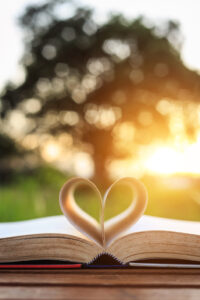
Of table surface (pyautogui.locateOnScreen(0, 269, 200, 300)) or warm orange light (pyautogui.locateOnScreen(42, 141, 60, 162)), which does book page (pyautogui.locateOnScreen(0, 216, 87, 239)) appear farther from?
warm orange light (pyautogui.locateOnScreen(42, 141, 60, 162))

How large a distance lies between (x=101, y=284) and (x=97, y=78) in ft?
12.4

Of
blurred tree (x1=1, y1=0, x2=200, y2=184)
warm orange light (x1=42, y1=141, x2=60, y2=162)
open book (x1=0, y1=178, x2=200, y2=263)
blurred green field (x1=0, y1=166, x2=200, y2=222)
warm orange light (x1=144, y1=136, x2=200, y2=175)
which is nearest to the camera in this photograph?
open book (x1=0, y1=178, x2=200, y2=263)

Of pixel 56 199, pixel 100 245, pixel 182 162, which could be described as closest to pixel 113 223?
pixel 100 245

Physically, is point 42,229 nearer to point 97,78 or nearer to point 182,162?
point 182,162

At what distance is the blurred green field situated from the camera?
117 inches

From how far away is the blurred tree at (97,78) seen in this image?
3.96 m

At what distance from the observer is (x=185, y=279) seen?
0.59 m

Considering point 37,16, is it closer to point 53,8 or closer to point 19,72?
point 53,8

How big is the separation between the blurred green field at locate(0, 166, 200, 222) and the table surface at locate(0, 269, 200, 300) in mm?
2176

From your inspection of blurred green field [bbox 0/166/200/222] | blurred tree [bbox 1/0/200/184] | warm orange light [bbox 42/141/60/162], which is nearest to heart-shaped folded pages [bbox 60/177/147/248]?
blurred green field [bbox 0/166/200/222]

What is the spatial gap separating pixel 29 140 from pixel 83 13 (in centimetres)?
177

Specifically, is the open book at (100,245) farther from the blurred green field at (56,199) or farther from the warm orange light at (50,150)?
the warm orange light at (50,150)

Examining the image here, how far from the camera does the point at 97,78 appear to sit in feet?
13.7

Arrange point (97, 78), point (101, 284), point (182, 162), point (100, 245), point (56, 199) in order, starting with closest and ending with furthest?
point (101, 284) < point (100, 245) < point (182, 162) < point (56, 199) < point (97, 78)
